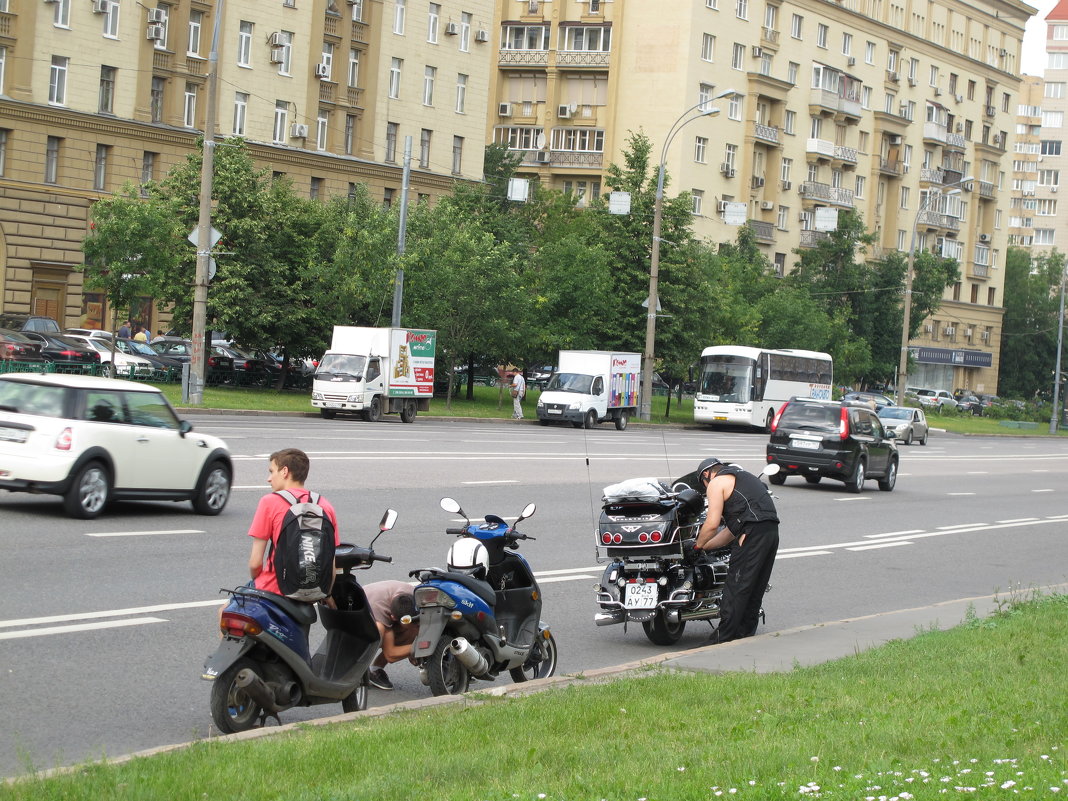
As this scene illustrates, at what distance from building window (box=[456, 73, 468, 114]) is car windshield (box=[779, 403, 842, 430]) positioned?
149 feet

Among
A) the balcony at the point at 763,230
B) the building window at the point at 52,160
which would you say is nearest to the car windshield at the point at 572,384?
the building window at the point at 52,160

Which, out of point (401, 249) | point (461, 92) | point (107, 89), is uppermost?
point (461, 92)

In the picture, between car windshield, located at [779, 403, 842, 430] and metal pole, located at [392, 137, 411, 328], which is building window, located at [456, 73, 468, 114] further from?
car windshield, located at [779, 403, 842, 430]

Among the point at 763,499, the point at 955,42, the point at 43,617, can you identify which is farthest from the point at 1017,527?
the point at 955,42

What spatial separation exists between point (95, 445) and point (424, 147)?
55.3 metres

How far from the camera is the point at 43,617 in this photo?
32.5ft

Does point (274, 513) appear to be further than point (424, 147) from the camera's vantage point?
No

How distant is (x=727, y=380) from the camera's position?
191 ft

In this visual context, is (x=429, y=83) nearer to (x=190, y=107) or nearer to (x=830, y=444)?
(x=190, y=107)

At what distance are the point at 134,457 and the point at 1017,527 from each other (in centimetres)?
1475

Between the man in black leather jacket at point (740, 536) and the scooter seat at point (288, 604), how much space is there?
4161 millimetres

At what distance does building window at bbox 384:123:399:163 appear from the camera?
6631 centimetres

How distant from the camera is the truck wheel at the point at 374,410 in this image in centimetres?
4100

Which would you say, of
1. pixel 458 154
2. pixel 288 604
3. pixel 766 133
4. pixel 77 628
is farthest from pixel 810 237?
pixel 288 604
